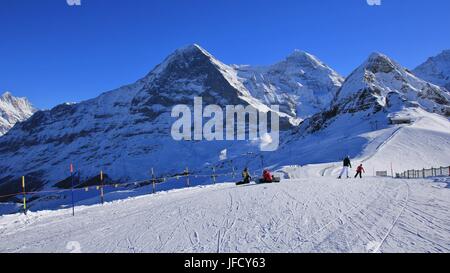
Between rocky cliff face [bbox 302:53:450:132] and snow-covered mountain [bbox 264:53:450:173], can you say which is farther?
rocky cliff face [bbox 302:53:450:132]

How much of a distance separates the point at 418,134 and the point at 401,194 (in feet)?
279

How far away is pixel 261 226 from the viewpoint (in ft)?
39.9

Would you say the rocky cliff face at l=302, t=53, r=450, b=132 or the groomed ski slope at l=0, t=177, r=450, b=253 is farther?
the rocky cliff face at l=302, t=53, r=450, b=132

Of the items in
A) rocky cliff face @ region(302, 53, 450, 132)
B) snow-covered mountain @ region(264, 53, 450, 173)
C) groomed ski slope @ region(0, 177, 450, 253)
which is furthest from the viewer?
rocky cliff face @ region(302, 53, 450, 132)

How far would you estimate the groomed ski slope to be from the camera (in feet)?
32.5

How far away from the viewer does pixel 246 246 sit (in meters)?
9.94

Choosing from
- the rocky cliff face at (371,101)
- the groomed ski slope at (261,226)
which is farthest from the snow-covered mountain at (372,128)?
the groomed ski slope at (261,226)

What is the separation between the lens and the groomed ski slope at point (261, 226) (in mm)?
9914

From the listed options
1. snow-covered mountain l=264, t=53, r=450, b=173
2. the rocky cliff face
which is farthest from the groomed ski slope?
the rocky cliff face

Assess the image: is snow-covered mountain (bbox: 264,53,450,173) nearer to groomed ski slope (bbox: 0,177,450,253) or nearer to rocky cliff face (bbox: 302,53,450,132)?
rocky cliff face (bbox: 302,53,450,132)

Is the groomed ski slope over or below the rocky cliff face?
below

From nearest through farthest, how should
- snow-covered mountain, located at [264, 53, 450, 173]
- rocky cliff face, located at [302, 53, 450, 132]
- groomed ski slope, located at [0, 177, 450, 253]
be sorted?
groomed ski slope, located at [0, 177, 450, 253] < snow-covered mountain, located at [264, 53, 450, 173] < rocky cliff face, located at [302, 53, 450, 132]

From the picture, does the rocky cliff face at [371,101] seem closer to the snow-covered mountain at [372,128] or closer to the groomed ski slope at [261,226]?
the snow-covered mountain at [372,128]
